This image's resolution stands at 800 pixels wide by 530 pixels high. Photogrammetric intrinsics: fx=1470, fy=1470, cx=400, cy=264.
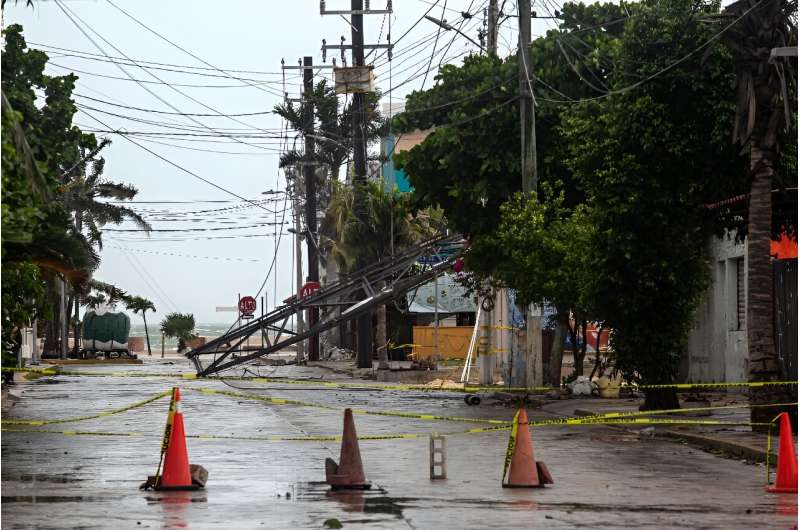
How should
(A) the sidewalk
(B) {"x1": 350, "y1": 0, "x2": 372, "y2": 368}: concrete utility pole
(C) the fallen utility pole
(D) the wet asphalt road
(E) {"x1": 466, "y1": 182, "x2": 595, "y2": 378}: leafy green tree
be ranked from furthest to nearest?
1. (B) {"x1": 350, "y1": 0, "x2": 372, "y2": 368}: concrete utility pole
2. (C) the fallen utility pole
3. (E) {"x1": 466, "y1": 182, "x2": 595, "y2": 378}: leafy green tree
4. (A) the sidewalk
5. (D) the wet asphalt road

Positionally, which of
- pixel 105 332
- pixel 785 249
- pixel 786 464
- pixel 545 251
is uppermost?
pixel 785 249

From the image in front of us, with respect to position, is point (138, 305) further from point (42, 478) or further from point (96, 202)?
point (42, 478)

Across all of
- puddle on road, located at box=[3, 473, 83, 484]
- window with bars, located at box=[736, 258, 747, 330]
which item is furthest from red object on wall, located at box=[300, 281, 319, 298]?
puddle on road, located at box=[3, 473, 83, 484]

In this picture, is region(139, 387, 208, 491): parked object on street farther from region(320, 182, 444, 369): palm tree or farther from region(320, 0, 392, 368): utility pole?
region(320, 182, 444, 369): palm tree

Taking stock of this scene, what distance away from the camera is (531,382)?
108 ft

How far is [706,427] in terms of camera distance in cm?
2267

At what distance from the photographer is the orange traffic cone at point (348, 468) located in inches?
568

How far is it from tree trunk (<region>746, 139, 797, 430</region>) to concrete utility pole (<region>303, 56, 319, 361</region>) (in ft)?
147

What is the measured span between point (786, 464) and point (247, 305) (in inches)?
2246

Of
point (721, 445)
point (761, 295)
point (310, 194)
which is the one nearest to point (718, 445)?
point (721, 445)

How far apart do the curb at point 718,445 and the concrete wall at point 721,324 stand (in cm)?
1111

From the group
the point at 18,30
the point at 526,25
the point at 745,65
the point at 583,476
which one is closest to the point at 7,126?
the point at 583,476

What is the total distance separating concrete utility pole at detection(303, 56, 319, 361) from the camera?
2601 inches

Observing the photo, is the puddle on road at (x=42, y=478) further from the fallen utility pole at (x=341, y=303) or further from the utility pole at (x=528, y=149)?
the fallen utility pole at (x=341, y=303)
